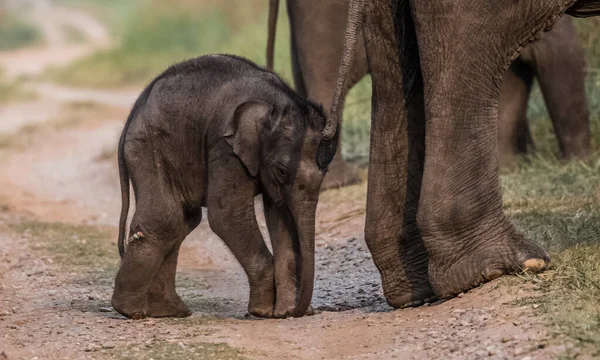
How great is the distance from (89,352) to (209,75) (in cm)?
136

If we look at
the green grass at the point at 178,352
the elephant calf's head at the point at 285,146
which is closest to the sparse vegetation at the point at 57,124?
the elephant calf's head at the point at 285,146

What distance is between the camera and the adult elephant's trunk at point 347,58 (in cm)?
522

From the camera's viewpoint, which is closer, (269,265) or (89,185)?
(269,265)

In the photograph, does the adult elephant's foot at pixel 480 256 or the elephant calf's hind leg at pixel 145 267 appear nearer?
the adult elephant's foot at pixel 480 256

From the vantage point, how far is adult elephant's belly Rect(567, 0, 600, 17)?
17.1 feet

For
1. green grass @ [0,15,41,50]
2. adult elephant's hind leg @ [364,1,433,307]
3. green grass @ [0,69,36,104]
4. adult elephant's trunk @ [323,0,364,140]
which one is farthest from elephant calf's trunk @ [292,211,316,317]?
green grass @ [0,15,41,50]

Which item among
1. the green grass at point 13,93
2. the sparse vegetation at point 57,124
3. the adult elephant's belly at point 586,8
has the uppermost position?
the green grass at point 13,93

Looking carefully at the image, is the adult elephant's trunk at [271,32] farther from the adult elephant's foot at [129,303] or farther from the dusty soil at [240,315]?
the adult elephant's foot at [129,303]

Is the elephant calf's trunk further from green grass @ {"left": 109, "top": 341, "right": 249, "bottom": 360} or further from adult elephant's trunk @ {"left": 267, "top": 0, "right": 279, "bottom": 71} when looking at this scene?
adult elephant's trunk @ {"left": 267, "top": 0, "right": 279, "bottom": 71}

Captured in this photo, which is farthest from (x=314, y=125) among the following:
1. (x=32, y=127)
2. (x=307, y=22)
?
(x=32, y=127)

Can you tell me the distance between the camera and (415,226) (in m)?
5.63

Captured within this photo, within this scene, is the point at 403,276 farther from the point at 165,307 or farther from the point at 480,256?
the point at 165,307

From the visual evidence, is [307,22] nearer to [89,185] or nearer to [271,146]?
[271,146]

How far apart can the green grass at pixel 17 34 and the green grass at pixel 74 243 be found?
79.5 ft
